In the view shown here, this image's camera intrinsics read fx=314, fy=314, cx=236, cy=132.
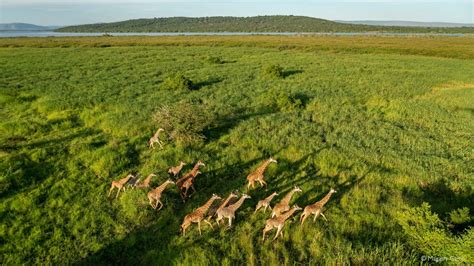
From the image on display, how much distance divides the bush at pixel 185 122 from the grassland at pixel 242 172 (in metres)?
0.32

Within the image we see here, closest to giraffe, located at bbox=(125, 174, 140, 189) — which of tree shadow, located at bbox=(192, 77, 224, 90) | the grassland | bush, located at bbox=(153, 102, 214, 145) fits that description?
the grassland

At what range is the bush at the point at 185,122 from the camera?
12.3 metres

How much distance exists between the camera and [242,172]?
10.1 metres

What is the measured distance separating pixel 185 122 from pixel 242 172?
3855 mm

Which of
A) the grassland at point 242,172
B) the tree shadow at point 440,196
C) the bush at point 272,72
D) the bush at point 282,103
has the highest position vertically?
the bush at point 272,72

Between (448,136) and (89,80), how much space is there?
24926 mm

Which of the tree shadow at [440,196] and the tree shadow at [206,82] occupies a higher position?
the tree shadow at [206,82]

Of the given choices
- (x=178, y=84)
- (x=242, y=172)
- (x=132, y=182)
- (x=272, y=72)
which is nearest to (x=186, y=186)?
(x=132, y=182)

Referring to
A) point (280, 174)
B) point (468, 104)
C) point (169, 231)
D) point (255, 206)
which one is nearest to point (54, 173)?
point (169, 231)

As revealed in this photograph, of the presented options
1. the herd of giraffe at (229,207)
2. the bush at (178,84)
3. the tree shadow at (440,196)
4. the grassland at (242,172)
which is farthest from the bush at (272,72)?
the herd of giraffe at (229,207)

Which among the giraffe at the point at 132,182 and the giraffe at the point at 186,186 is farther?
the giraffe at the point at 132,182

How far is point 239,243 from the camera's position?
260 inches

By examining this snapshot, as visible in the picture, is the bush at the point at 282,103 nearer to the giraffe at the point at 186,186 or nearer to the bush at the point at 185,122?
the bush at the point at 185,122

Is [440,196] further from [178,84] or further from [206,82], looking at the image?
[206,82]
